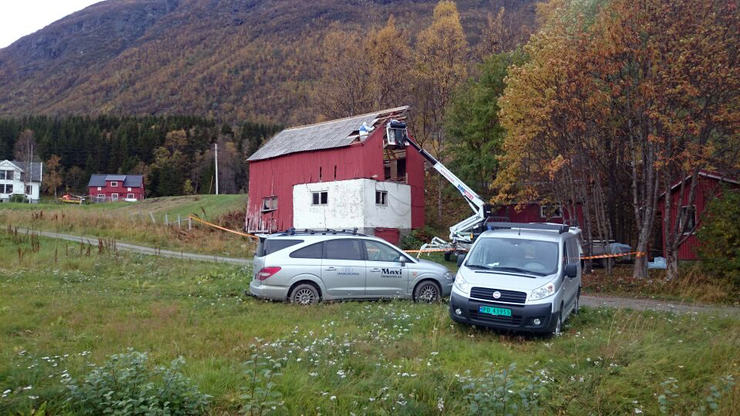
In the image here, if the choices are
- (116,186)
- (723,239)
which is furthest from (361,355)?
(116,186)

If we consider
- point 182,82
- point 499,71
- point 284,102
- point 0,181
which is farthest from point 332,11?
point 499,71

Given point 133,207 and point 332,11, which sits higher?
point 332,11

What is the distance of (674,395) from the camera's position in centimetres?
549

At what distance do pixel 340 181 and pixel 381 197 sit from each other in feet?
8.14

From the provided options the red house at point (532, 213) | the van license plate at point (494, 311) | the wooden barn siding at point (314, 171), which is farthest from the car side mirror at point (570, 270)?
the red house at point (532, 213)

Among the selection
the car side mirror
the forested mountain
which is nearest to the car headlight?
the car side mirror

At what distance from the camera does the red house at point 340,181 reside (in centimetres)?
2841

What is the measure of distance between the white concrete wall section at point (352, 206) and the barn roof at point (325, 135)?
2.22 m

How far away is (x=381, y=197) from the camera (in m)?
29.5

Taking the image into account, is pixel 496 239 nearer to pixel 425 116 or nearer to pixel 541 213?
pixel 541 213

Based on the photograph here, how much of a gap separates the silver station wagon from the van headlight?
3962 millimetres

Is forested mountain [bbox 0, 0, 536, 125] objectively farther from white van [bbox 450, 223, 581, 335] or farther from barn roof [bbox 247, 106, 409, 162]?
white van [bbox 450, 223, 581, 335]

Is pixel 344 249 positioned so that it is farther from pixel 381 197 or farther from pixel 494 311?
pixel 381 197

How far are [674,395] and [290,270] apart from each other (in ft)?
26.4
